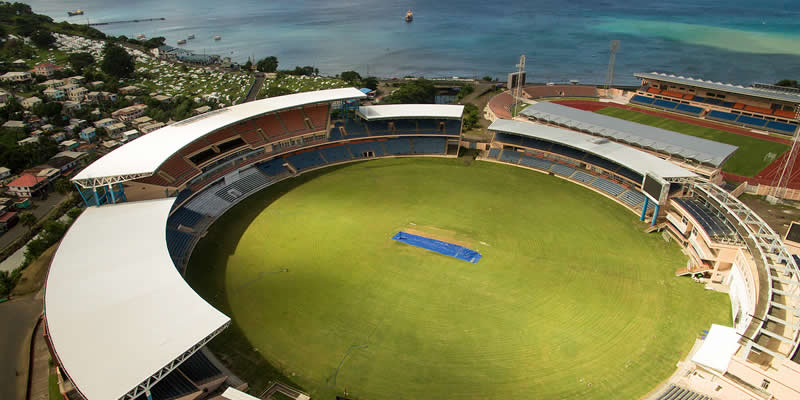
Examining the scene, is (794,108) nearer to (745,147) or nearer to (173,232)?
(745,147)

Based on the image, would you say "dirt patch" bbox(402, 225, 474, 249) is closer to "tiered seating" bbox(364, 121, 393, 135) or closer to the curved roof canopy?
"tiered seating" bbox(364, 121, 393, 135)

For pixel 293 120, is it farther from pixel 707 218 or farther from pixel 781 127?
pixel 781 127

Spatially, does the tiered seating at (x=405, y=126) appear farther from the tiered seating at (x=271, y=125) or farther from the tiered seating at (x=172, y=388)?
the tiered seating at (x=172, y=388)

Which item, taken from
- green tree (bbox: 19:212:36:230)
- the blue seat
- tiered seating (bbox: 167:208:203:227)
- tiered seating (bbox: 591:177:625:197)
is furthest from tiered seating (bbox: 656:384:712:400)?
the blue seat

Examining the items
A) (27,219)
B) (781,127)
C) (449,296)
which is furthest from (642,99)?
(27,219)

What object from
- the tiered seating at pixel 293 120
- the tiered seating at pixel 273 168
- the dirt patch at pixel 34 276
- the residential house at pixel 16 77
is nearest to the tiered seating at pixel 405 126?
the tiered seating at pixel 293 120
